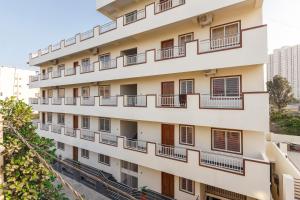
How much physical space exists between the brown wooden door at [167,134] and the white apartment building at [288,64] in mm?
80045

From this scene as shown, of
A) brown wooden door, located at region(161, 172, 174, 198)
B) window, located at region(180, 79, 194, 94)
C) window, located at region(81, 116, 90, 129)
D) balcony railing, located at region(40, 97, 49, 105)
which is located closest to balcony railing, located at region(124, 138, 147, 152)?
brown wooden door, located at region(161, 172, 174, 198)

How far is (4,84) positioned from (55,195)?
6986 cm

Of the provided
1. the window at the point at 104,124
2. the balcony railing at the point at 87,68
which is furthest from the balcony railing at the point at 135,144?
the balcony railing at the point at 87,68

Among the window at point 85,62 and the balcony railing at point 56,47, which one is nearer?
the window at point 85,62

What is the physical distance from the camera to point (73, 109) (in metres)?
21.0

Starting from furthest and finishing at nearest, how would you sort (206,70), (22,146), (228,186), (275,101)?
(275,101), (206,70), (228,186), (22,146)

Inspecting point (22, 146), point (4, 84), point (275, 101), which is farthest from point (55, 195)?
point (4, 84)

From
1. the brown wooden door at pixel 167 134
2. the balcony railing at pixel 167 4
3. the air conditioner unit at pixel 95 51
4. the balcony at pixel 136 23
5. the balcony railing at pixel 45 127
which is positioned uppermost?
the balcony railing at pixel 167 4

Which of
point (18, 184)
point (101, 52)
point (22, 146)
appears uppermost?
point (101, 52)

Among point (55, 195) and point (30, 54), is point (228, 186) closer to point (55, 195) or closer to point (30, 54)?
point (55, 195)

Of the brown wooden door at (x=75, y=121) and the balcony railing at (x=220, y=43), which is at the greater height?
the balcony railing at (x=220, y=43)

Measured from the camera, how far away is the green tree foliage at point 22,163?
18.0ft

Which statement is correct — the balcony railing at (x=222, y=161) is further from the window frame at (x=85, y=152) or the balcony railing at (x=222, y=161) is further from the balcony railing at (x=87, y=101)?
the window frame at (x=85, y=152)

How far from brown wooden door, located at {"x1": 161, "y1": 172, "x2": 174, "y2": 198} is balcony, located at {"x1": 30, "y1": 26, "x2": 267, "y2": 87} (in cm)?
709
